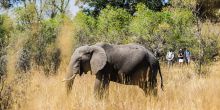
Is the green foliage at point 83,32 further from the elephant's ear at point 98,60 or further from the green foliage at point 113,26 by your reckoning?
the elephant's ear at point 98,60

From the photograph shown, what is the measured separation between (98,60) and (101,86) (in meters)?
0.71

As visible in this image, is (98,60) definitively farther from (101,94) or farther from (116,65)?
(101,94)

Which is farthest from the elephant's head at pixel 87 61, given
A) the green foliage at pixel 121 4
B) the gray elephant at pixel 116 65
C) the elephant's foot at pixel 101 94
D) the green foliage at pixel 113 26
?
the green foliage at pixel 121 4

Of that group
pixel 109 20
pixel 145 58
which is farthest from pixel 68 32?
pixel 145 58

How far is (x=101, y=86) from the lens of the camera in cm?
966

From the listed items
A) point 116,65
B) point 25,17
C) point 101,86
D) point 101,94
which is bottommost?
point 101,94

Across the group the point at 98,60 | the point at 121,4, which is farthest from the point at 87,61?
the point at 121,4

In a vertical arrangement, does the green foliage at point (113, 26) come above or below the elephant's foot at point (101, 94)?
above

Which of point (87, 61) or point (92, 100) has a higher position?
point (87, 61)

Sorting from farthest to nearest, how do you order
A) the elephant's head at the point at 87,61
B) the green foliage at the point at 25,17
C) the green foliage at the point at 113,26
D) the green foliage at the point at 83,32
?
the green foliage at the point at 25,17 → the green foliage at the point at 113,26 → the green foliage at the point at 83,32 → the elephant's head at the point at 87,61

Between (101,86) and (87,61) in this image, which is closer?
(101,86)

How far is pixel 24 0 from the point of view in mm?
44219

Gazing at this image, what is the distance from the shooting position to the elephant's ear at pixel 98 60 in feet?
33.2

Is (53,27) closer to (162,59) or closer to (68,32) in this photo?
(68,32)
